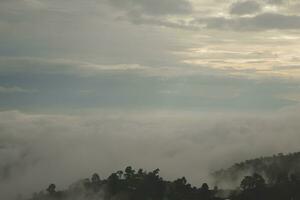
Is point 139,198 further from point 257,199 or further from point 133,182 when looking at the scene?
point 257,199

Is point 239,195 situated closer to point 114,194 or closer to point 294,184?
point 294,184

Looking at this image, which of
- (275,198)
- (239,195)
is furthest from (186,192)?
(275,198)

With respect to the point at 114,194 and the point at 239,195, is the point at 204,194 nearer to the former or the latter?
the point at 239,195

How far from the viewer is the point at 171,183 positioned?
601ft

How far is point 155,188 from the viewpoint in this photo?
180375 millimetres

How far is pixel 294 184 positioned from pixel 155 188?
48.8m

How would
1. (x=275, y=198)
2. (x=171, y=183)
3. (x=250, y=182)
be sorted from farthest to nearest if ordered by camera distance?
(x=171, y=183)
(x=250, y=182)
(x=275, y=198)

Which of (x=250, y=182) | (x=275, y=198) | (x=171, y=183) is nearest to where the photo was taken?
(x=275, y=198)

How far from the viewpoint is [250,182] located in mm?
172000

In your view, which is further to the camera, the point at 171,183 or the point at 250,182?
the point at 171,183

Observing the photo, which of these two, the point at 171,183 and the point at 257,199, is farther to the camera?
the point at 171,183

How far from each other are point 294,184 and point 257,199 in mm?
17541

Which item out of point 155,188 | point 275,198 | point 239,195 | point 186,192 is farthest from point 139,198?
point 275,198

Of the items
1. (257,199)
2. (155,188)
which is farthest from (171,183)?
(257,199)
